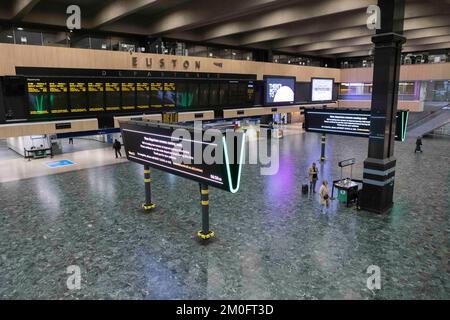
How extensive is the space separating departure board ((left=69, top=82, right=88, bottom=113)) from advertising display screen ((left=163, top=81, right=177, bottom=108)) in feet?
14.3

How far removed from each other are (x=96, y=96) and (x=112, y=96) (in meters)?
0.79

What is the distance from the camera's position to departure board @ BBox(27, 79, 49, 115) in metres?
13.5

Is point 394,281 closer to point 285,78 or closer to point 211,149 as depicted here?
point 211,149

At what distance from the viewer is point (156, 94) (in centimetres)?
1742

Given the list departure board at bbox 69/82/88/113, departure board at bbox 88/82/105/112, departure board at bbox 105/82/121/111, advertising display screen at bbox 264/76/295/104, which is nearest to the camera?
departure board at bbox 69/82/88/113

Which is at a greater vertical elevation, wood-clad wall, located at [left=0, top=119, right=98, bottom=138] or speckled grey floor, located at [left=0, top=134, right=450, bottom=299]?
wood-clad wall, located at [left=0, top=119, right=98, bottom=138]

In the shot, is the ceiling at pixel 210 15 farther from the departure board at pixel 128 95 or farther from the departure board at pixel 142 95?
the departure board at pixel 142 95

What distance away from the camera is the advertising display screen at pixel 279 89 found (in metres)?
23.6

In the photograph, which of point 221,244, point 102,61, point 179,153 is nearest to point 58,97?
point 102,61

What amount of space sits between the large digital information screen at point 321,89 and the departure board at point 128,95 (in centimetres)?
1732

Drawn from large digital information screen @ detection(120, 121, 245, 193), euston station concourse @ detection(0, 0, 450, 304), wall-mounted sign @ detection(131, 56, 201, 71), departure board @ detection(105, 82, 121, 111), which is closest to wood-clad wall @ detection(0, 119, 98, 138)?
euston station concourse @ detection(0, 0, 450, 304)

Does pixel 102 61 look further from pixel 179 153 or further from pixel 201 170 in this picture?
pixel 201 170

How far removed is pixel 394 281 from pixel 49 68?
588 inches

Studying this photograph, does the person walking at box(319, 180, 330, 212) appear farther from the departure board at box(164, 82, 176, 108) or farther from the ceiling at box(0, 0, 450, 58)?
the departure board at box(164, 82, 176, 108)
